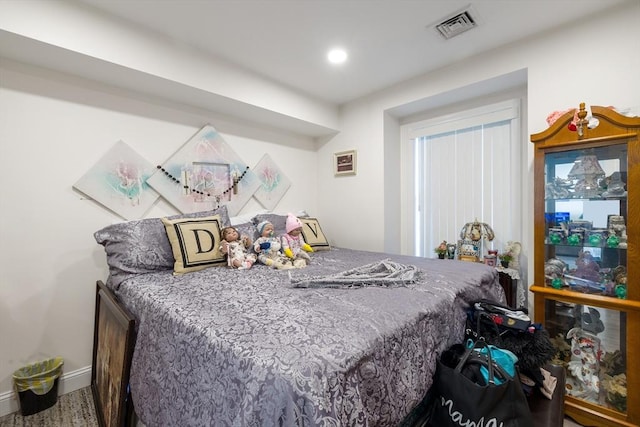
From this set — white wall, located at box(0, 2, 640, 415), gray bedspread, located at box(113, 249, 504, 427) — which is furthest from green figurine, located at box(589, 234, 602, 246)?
gray bedspread, located at box(113, 249, 504, 427)

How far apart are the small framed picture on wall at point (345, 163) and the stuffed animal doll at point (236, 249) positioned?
5.17 ft

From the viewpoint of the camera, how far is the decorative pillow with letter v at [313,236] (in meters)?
2.63

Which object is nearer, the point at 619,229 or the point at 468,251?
the point at 619,229

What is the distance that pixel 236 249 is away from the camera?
200 cm

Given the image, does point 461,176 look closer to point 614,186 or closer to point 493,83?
point 493,83

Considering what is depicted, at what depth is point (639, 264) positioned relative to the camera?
147cm

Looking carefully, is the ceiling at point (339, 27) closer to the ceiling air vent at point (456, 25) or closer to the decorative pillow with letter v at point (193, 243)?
the ceiling air vent at point (456, 25)

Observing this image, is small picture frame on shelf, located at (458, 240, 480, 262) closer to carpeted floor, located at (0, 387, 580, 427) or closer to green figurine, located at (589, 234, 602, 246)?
green figurine, located at (589, 234, 602, 246)

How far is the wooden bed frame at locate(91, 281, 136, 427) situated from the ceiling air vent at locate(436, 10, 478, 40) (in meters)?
2.52

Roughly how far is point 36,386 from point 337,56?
2942 mm

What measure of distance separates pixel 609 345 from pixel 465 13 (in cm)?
217

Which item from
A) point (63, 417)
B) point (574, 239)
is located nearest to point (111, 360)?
point (63, 417)

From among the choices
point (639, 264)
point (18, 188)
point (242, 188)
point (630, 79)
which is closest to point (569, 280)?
point (639, 264)

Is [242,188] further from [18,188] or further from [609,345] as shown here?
[609,345]
